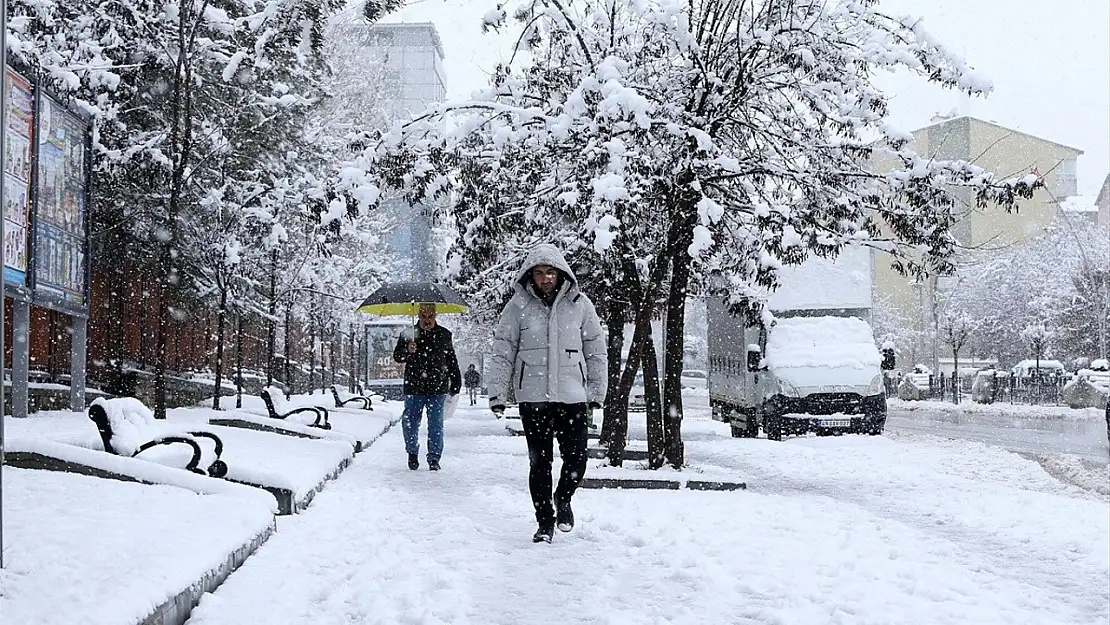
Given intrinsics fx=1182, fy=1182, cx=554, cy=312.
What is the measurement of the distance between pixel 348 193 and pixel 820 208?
462 centimetres

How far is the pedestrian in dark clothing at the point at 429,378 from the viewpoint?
41.9 feet

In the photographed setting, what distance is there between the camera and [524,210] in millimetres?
13844

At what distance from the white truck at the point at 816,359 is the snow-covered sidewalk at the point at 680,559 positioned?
350 inches

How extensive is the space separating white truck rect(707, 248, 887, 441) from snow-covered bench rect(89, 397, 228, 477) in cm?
1353

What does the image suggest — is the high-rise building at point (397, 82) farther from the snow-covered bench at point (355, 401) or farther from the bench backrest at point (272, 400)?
→ the bench backrest at point (272, 400)

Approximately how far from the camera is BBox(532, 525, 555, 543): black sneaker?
24.8 feet

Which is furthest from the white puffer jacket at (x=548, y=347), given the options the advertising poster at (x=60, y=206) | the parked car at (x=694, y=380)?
the parked car at (x=694, y=380)

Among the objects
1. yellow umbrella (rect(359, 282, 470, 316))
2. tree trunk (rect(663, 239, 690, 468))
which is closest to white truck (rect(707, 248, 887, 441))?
yellow umbrella (rect(359, 282, 470, 316))

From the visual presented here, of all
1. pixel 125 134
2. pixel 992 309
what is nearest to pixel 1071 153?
pixel 992 309

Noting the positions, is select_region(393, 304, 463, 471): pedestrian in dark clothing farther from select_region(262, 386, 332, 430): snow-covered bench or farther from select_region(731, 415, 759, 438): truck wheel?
select_region(731, 415, 759, 438): truck wheel

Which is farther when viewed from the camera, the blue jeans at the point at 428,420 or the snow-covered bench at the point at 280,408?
the snow-covered bench at the point at 280,408

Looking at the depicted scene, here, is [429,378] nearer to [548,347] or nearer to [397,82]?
[548,347]

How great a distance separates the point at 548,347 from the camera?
7.63 m

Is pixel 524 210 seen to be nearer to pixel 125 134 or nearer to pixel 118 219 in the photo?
pixel 125 134
